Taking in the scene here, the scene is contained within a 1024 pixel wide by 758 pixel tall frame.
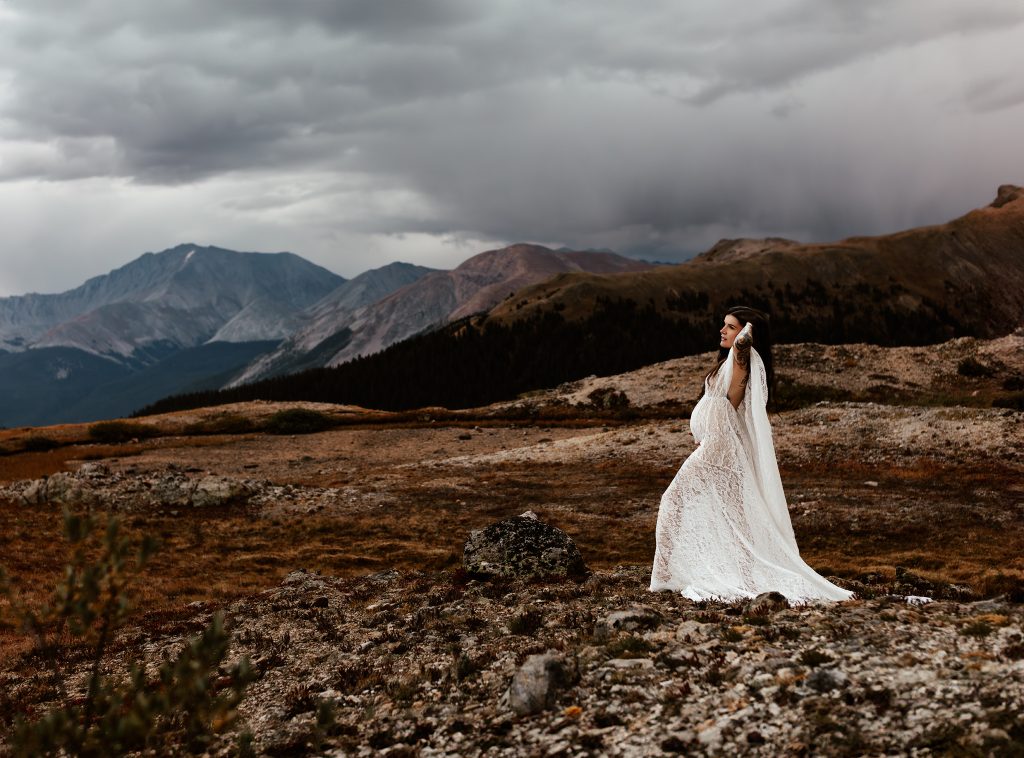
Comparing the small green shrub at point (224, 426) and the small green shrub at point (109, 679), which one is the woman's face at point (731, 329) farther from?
the small green shrub at point (224, 426)

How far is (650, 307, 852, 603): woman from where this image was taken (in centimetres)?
1207

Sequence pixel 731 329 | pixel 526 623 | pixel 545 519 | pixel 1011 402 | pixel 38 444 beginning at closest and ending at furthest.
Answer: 1. pixel 526 623
2. pixel 731 329
3. pixel 545 519
4. pixel 1011 402
5. pixel 38 444

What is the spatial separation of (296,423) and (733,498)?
201ft

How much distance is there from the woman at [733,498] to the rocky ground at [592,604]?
984 mm

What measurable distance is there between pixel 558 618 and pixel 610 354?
15360cm

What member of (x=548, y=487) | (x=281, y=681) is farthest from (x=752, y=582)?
(x=548, y=487)

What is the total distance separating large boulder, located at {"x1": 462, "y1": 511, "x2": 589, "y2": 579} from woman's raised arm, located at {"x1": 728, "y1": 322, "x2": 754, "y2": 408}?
614 centimetres

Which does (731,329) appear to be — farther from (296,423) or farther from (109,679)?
(296,423)

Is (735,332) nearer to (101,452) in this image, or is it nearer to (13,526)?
(13,526)

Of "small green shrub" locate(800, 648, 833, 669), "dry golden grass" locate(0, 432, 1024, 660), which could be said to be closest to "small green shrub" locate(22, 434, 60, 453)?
"dry golden grass" locate(0, 432, 1024, 660)

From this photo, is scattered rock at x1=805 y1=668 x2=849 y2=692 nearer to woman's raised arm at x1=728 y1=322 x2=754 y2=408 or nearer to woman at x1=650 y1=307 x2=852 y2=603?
woman at x1=650 y1=307 x2=852 y2=603

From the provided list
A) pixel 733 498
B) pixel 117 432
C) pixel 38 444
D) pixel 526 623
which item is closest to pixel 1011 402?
pixel 733 498

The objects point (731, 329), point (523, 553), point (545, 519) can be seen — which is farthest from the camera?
point (545, 519)

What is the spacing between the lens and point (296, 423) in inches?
2670
